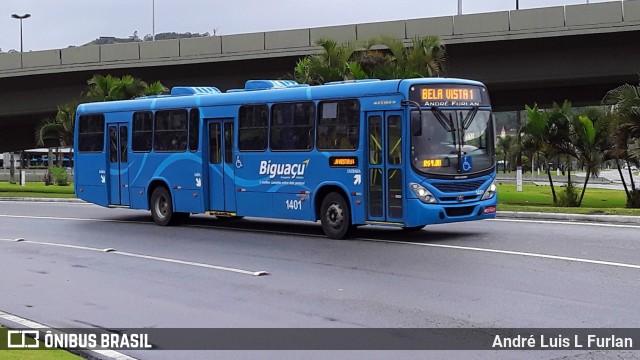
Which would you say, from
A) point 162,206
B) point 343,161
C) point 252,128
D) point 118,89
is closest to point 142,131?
point 162,206

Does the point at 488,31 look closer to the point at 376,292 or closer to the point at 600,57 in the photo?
the point at 600,57

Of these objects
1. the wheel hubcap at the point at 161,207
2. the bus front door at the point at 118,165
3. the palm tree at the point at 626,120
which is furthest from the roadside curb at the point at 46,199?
the palm tree at the point at 626,120

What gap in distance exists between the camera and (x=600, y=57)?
34.2 m

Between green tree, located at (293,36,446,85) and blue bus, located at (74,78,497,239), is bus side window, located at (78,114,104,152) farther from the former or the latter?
green tree, located at (293,36,446,85)

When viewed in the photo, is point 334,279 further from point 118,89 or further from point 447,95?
point 118,89

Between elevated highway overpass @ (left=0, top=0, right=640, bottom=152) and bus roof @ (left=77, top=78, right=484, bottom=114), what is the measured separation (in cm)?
1577

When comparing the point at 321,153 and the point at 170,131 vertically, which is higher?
the point at 170,131

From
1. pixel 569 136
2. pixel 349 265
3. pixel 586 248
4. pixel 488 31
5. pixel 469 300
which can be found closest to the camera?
pixel 469 300

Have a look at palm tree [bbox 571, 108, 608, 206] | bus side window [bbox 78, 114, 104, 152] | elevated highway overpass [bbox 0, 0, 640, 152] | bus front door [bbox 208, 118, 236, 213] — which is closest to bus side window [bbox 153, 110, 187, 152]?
bus front door [bbox 208, 118, 236, 213]

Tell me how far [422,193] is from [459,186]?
86 cm

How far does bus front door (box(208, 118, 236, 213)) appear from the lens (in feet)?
64.7

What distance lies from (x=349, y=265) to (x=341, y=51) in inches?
745

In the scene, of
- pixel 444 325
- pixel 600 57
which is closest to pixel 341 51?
pixel 600 57

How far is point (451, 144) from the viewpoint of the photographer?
53.4ft
